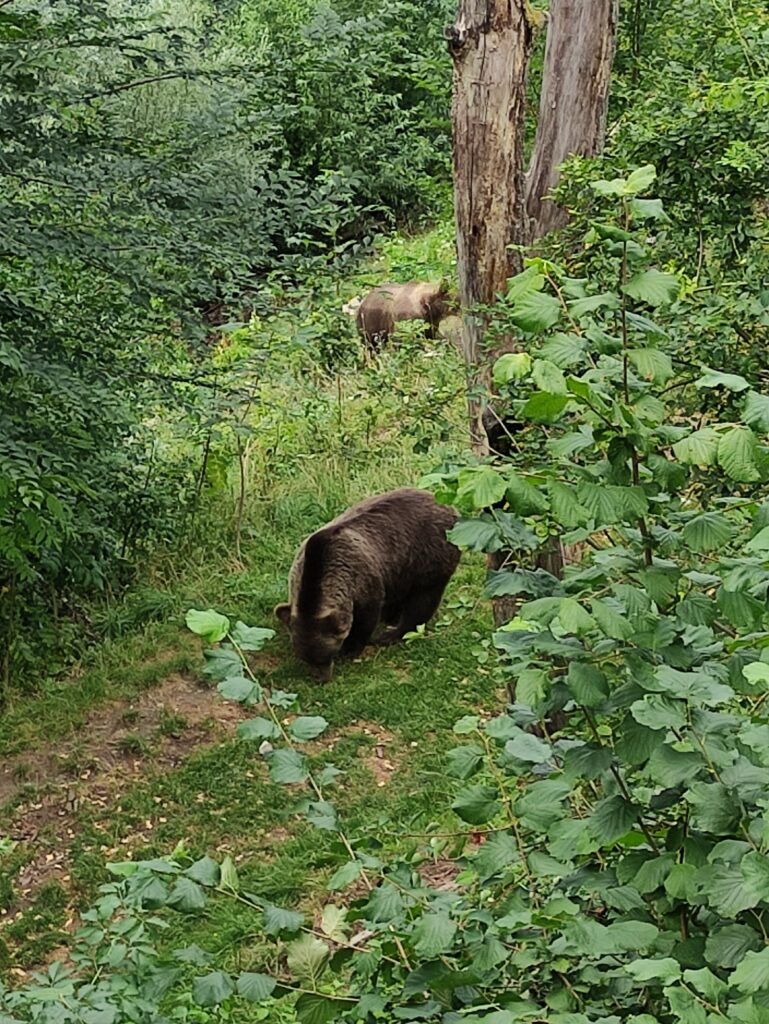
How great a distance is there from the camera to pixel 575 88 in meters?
6.33

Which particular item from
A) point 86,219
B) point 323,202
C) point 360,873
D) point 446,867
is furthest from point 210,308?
point 360,873

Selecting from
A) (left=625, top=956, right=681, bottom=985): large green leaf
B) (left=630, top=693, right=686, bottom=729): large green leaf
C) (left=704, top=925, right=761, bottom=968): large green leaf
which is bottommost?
(left=704, top=925, right=761, bottom=968): large green leaf

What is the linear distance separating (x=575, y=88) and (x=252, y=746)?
4.00 m

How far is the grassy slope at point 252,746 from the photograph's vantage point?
19.8ft

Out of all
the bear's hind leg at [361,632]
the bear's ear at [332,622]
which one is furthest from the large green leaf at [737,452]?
the bear's hind leg at [361,632]

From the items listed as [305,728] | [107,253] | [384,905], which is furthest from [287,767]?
[107,253]

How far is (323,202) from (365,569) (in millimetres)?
2291

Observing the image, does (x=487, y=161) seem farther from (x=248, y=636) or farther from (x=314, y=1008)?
(x=314, y=1008)

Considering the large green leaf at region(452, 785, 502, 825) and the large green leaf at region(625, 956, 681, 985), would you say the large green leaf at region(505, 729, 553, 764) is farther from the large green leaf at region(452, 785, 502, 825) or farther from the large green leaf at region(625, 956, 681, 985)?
the large green leaf at region(625, 956, 681, 985)

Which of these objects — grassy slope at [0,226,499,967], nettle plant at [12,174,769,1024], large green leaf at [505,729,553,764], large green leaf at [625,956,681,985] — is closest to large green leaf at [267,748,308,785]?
nettle plant at [12,174,769,1024]

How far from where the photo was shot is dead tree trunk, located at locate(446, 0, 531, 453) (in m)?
5.32

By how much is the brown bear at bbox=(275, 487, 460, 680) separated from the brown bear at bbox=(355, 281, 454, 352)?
5643mm

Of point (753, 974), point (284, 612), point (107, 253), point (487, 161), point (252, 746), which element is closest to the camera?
point (753, 974)

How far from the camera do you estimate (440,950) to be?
2070mm
